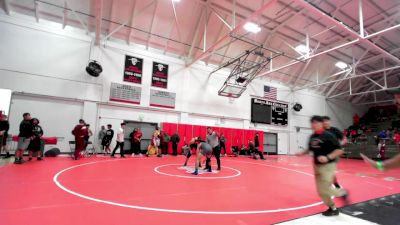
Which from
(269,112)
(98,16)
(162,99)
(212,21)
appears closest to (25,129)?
(98,16)

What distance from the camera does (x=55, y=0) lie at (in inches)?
453

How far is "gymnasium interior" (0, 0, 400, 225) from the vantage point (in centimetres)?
341

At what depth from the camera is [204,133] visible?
15492mm

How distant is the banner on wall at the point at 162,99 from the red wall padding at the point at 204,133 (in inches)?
55.0

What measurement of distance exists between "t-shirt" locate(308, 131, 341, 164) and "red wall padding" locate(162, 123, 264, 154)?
11.7 metres

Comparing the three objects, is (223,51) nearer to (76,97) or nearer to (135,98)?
(135,98)

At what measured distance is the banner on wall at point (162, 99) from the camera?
14367mm

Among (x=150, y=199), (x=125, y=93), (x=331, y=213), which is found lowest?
(x=150, y=199)

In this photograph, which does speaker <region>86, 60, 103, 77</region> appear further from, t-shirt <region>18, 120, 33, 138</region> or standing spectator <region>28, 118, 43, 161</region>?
t-shirt <region>18, 120, 33, 138</region>

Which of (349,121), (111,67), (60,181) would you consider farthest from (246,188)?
(349,121)

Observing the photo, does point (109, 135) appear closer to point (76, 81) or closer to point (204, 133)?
point (76, 81)

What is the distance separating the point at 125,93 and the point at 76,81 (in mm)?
2763

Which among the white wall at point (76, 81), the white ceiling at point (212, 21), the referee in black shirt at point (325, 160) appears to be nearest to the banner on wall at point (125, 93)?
the white wall at point (76, 81)

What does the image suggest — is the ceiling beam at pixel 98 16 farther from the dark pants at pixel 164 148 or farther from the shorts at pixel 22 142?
the dark pants at pixel 164 148
